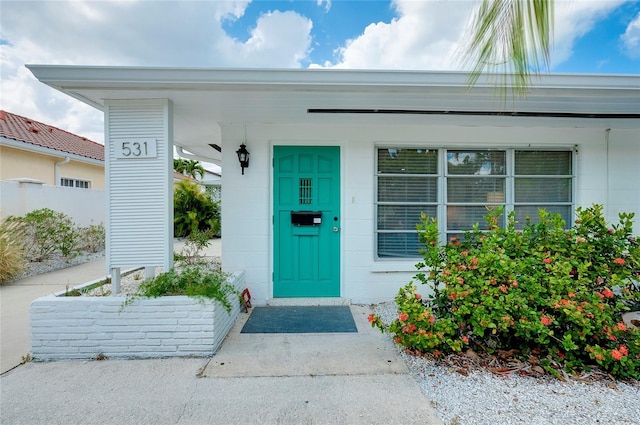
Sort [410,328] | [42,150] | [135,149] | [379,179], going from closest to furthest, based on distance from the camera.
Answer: [410,328]
[135,149]
[379,179]
[42,150]

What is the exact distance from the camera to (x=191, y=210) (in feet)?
33.5

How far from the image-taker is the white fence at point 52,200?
6.32m

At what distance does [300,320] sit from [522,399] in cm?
215

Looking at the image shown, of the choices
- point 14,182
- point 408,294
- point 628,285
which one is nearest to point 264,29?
point 408,294

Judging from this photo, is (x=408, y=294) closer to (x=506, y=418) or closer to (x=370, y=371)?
(x=370, y=371)

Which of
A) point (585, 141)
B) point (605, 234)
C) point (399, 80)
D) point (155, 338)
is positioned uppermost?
point (399, 80)

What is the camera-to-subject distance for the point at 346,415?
1.92 meters

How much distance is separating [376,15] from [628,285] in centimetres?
423

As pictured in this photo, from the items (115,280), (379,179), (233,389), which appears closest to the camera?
(233,389)

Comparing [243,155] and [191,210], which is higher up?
[243,155]

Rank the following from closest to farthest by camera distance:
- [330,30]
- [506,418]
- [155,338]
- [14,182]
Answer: [506,418] < [155,338] < [330,30] < [14,182]

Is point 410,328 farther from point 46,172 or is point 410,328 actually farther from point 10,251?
point 46,172

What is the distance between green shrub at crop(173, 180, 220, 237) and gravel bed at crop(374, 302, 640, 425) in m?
8.90

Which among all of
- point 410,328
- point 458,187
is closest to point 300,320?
point 410,328
